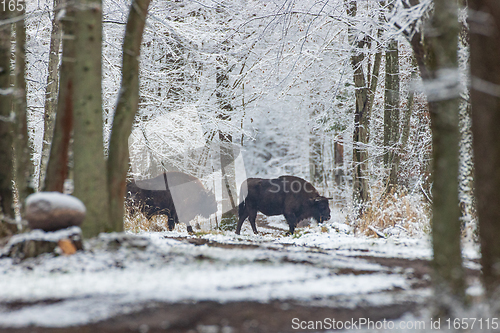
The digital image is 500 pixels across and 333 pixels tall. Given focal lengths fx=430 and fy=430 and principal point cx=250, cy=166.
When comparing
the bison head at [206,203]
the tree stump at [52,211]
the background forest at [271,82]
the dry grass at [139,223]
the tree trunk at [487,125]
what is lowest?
the dry grass at [139,223]

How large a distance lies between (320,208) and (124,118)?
7508 mm

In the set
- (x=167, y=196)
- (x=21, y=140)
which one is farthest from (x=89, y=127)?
(x=167, y=196)

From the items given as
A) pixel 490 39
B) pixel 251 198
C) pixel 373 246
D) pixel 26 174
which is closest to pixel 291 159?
pixel 251 198

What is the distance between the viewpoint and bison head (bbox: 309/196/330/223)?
38.4 feet

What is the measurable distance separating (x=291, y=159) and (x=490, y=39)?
73.5 feet

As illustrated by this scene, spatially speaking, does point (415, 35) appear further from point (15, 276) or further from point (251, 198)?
point (251, 198)

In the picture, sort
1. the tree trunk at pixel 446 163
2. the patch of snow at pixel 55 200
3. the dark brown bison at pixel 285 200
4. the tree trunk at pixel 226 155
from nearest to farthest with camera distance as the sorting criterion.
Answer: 1. the tree trunk at pixel 446 163
2. the patch of snow at pixel 55 200
3. the dark brown bison at pixel 285 200
4. the tree trunk at pixel 226 155

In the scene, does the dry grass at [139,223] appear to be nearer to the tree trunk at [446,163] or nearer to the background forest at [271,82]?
the background forest at [271,82]

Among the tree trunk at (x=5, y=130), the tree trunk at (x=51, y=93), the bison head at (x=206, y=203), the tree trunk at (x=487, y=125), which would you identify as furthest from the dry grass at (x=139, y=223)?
the tree trunk at (x=487, y=125)

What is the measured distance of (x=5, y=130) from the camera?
5707 millimetres

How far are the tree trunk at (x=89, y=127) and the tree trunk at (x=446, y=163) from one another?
3581 mm

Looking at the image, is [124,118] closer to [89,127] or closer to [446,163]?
[89,127]

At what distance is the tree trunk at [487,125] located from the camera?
3113 mm

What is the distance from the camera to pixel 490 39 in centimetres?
318
